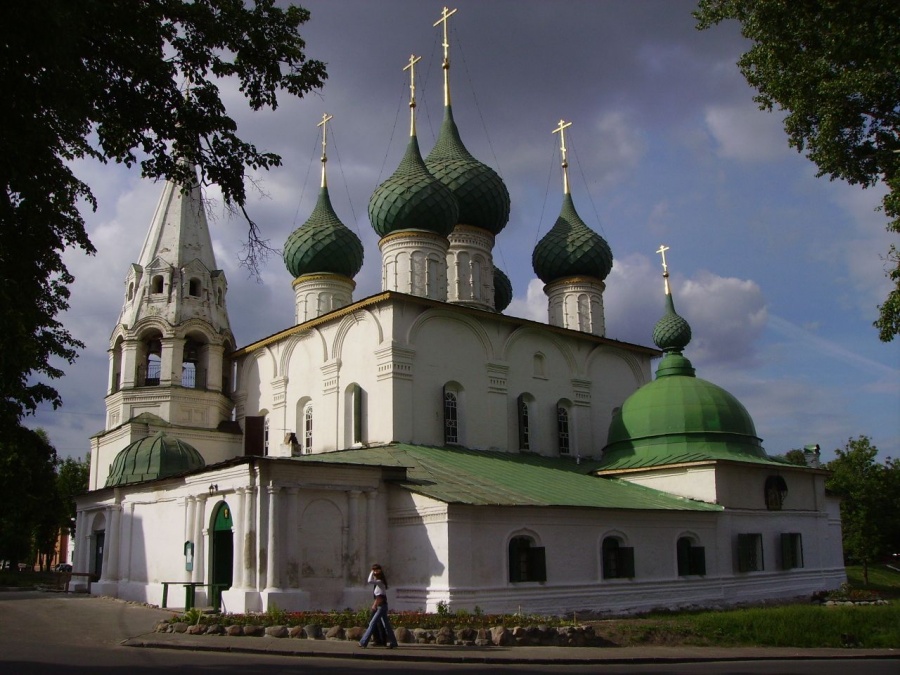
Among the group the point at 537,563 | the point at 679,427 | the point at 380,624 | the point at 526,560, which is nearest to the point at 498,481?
the point at 526,560

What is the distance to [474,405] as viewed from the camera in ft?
70.8

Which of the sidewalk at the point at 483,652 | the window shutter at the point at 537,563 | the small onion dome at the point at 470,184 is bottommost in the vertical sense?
the sidewalk at the point at 483,652

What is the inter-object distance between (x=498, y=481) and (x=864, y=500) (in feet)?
70.4

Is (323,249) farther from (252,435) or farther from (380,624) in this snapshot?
(380,624)

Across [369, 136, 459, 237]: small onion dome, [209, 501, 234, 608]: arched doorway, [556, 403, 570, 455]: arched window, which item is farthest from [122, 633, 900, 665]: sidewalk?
[369, 136, 459, 237]: small onion dome

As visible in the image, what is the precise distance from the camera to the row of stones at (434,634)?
451 inches

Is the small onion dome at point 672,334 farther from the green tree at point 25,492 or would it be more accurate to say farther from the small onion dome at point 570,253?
the green tree at point 25,492

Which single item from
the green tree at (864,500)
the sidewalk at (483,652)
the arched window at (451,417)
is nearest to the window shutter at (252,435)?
the arched window at (451,417)

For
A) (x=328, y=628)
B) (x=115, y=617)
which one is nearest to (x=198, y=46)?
(x=328, y=628)

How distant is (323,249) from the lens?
26.0 m

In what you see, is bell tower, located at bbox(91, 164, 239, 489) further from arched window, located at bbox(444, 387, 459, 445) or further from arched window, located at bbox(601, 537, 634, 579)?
arched window, located at bbox(601, 537, 634, 579)

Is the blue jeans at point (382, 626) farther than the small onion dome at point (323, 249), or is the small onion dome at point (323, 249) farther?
the small onion dome at point (323, 249)

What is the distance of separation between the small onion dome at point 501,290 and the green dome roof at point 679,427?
7.28 m

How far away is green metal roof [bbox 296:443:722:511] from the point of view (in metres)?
16.0
